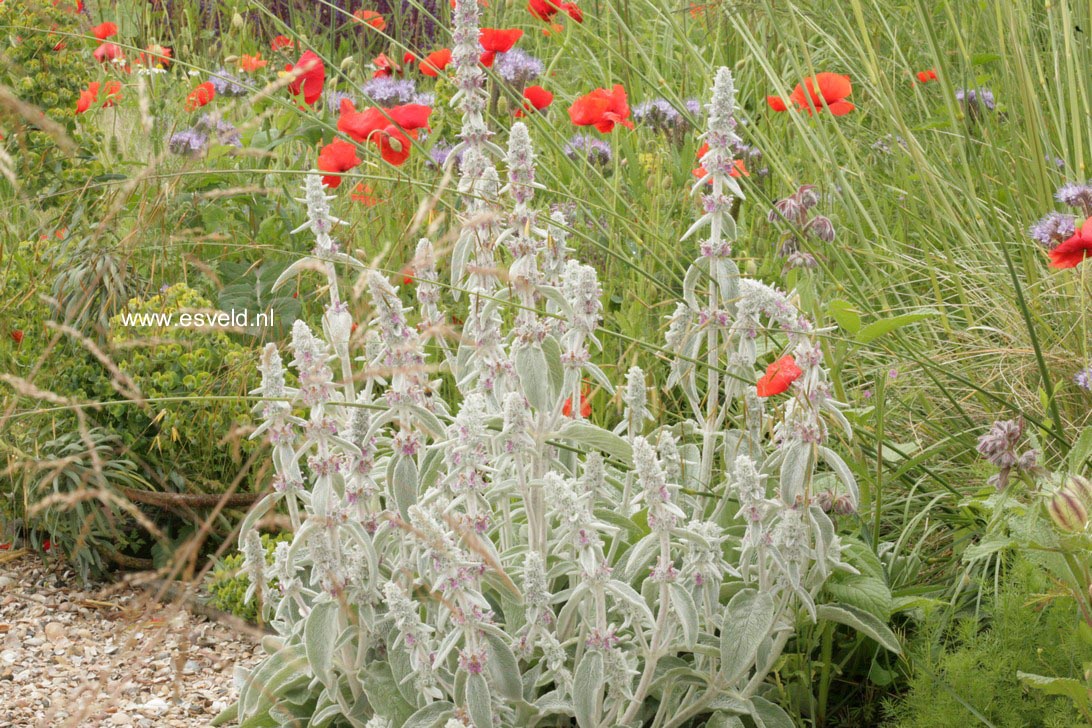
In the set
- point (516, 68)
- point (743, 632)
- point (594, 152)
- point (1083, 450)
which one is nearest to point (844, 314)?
point (1083, 450)

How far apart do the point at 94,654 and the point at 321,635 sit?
92 centimetres

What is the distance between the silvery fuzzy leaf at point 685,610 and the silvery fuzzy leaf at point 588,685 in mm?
120

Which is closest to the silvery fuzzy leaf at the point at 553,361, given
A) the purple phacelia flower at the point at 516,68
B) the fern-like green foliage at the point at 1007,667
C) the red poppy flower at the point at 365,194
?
the fern-like green foliage at the point at 1007,667

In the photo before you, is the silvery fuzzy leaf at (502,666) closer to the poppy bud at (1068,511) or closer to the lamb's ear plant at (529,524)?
the lamb's ear plant at (529,524)

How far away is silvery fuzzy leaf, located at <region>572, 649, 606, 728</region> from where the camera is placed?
60.6 inches

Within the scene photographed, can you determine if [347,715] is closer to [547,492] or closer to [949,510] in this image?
[547,492]

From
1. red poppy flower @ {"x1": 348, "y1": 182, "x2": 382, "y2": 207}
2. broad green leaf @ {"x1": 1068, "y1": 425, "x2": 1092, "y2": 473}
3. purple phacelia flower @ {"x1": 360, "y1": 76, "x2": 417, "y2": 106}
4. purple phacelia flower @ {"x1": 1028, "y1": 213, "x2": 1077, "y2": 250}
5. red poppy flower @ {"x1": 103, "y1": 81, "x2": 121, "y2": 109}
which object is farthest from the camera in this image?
red poppy flower @ {"x1": 103, "y1": 81, "x2": 121, "y2": 109}

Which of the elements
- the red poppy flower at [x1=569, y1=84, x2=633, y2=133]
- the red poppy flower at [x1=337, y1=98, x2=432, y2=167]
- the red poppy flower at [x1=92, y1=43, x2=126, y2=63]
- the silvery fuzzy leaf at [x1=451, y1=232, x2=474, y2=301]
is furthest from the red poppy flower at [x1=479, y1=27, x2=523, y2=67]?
the silvery fuzzy leaf at [x1=451, y1=232, x2=474, y2=301]

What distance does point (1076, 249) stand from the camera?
1880 mm

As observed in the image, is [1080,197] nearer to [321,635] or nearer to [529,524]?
[529,524]

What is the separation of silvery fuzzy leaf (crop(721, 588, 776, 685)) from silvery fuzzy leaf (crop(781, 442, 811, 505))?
15 cm

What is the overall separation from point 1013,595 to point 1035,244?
0.98 meters

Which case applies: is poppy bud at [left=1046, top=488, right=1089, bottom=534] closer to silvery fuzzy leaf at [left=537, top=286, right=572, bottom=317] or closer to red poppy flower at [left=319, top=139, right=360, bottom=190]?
silvery fuzzy leaf at [left=537, top=286, right=572, bottom=317]

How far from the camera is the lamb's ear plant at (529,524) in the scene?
1556 millimetres
